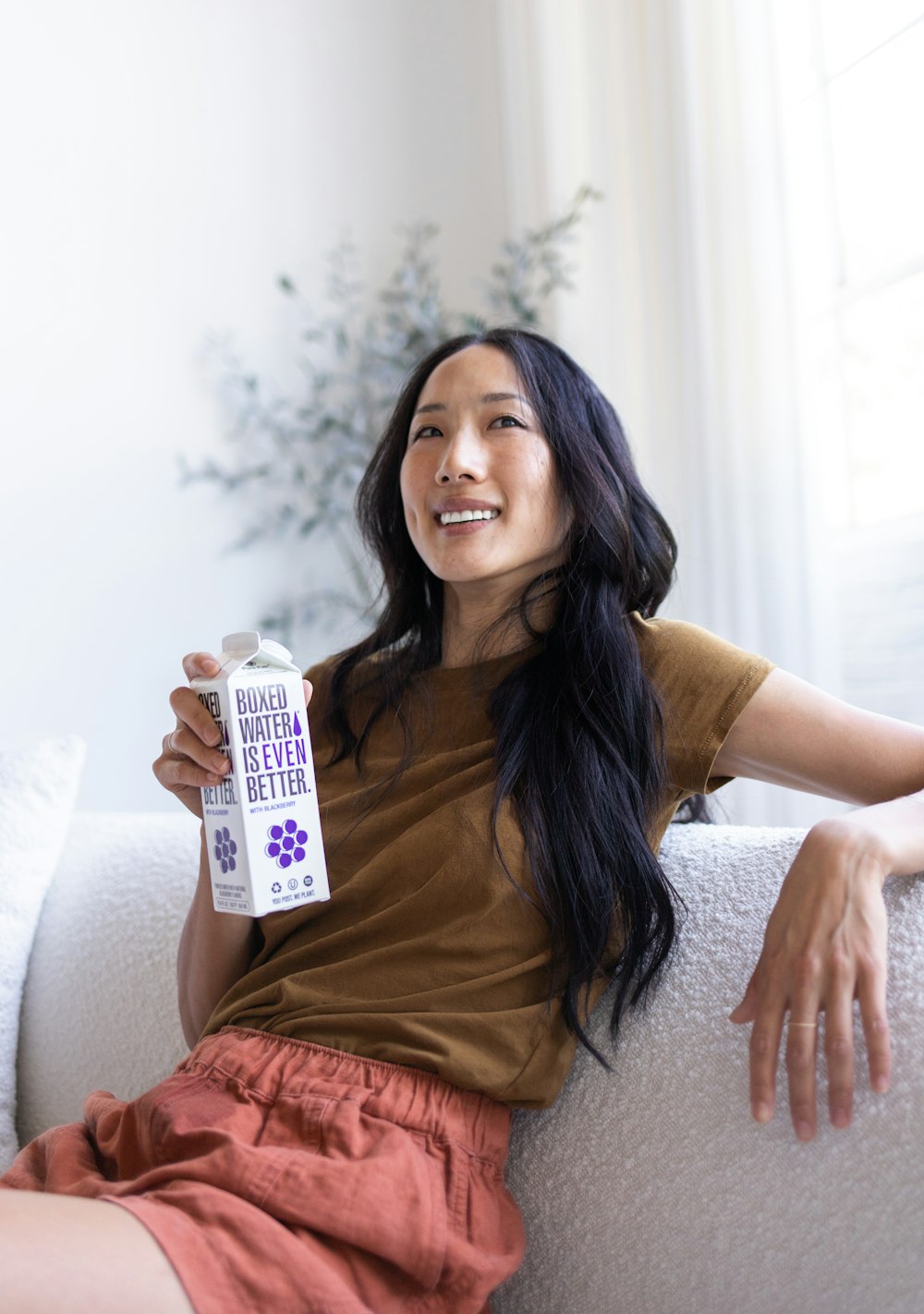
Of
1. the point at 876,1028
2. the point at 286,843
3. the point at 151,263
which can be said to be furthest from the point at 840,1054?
the point at 151,263

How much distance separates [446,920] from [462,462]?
17.8 inches

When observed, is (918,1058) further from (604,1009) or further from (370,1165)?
(370,1165)

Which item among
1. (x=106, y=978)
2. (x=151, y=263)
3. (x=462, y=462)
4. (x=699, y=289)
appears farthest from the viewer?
(x=151, y=263)

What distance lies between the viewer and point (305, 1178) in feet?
2.65

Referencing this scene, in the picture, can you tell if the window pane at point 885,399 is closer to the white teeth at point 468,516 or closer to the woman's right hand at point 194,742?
the white teeth at point 468,516

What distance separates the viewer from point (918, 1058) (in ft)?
2.69

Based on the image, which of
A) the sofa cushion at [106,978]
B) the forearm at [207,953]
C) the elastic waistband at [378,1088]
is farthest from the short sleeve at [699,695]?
the sofa cushion at [106,978]

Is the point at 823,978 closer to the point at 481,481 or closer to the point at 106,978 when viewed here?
the point at 481,481

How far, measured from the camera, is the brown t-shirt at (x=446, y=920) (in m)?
0.91

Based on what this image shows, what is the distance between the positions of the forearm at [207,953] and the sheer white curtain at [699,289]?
1.04 metres

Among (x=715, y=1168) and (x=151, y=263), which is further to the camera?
(x=151, y=263)

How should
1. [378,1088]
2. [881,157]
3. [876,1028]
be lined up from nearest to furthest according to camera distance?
[876,1028] < [378,1088] < [881,157]

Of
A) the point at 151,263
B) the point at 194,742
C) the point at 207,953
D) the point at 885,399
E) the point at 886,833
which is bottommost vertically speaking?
the point at 207,953

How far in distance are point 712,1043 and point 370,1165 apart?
0.28 m
